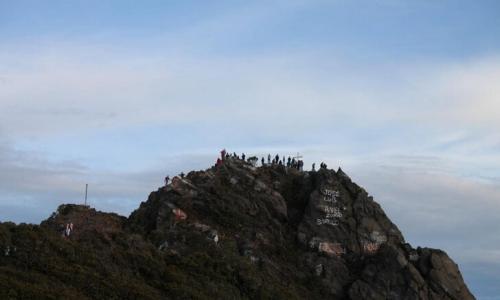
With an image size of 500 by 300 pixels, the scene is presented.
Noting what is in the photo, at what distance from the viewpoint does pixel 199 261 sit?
7931 centimetres

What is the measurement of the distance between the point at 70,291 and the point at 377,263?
36.1 m

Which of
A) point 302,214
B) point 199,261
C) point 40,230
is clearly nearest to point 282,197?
point 302,214

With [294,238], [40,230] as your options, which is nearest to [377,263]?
[294,238]

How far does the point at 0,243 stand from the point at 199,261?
19.7 m

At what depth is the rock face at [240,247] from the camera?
71.1m

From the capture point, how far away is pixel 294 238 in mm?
89438

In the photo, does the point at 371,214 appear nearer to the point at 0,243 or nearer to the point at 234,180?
the point at 234,180

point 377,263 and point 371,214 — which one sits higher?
point 371,214

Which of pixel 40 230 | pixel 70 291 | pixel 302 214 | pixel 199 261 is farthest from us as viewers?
pixel 302 214

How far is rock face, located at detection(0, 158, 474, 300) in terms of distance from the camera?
71.1 metres

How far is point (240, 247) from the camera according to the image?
84.8m

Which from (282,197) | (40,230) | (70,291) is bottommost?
(70,291)

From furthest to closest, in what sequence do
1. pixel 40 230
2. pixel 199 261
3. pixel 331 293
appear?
pixel 331 293 < pixel 199 261 < pixel 40 230

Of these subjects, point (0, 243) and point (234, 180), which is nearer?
point (0, 243)
